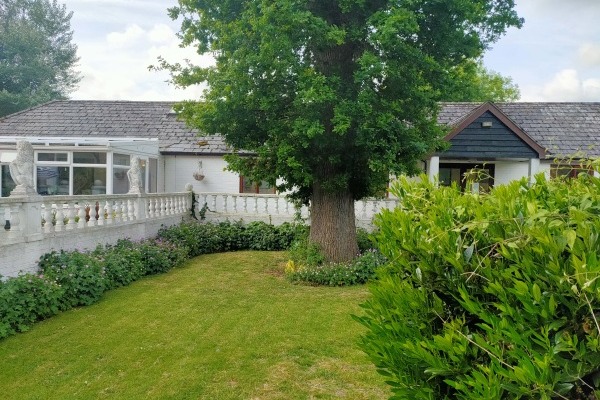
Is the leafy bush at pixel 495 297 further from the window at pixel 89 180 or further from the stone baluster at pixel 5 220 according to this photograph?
the window at pixel 89 180

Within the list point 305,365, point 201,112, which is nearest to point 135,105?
point 201,112

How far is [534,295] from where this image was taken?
1.72m

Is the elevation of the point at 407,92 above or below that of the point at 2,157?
above

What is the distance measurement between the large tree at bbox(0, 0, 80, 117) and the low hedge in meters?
25.9

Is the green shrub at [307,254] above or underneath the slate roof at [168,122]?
underneath

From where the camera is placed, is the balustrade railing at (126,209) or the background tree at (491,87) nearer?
the balustrade railing at (126,209)

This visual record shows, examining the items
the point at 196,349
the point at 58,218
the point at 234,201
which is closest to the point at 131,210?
the point at 58,218

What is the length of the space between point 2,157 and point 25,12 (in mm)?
Result: 29630

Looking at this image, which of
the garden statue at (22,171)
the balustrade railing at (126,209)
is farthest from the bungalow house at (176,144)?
the garden statue at (22,171)

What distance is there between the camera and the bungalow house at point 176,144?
1609 cm

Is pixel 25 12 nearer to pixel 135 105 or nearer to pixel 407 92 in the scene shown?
pixel 135 105

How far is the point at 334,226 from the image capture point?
11133 mm

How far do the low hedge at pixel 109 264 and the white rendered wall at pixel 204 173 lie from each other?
3.03m

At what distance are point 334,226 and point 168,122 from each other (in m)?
12.0
